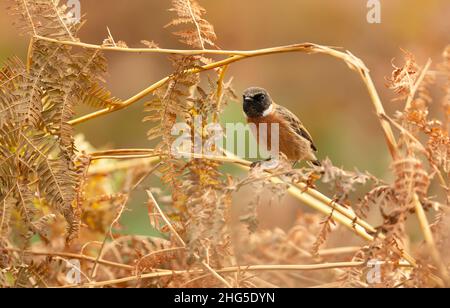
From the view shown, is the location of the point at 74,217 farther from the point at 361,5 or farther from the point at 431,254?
the point at 361,5

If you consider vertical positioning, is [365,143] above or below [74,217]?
above

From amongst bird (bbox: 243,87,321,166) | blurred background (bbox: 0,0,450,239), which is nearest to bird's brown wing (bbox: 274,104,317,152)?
bird (bbox: 243,87,321,166)

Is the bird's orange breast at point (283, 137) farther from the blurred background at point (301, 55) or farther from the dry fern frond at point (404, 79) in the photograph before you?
the blurred background at point (301, 55)

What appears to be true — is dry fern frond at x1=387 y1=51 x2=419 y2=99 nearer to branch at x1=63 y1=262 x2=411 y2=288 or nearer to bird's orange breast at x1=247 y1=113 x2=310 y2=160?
branch at x1=63 y1=262 x2=411 y2=288

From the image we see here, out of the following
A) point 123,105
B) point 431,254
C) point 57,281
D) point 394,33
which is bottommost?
point 57,281
